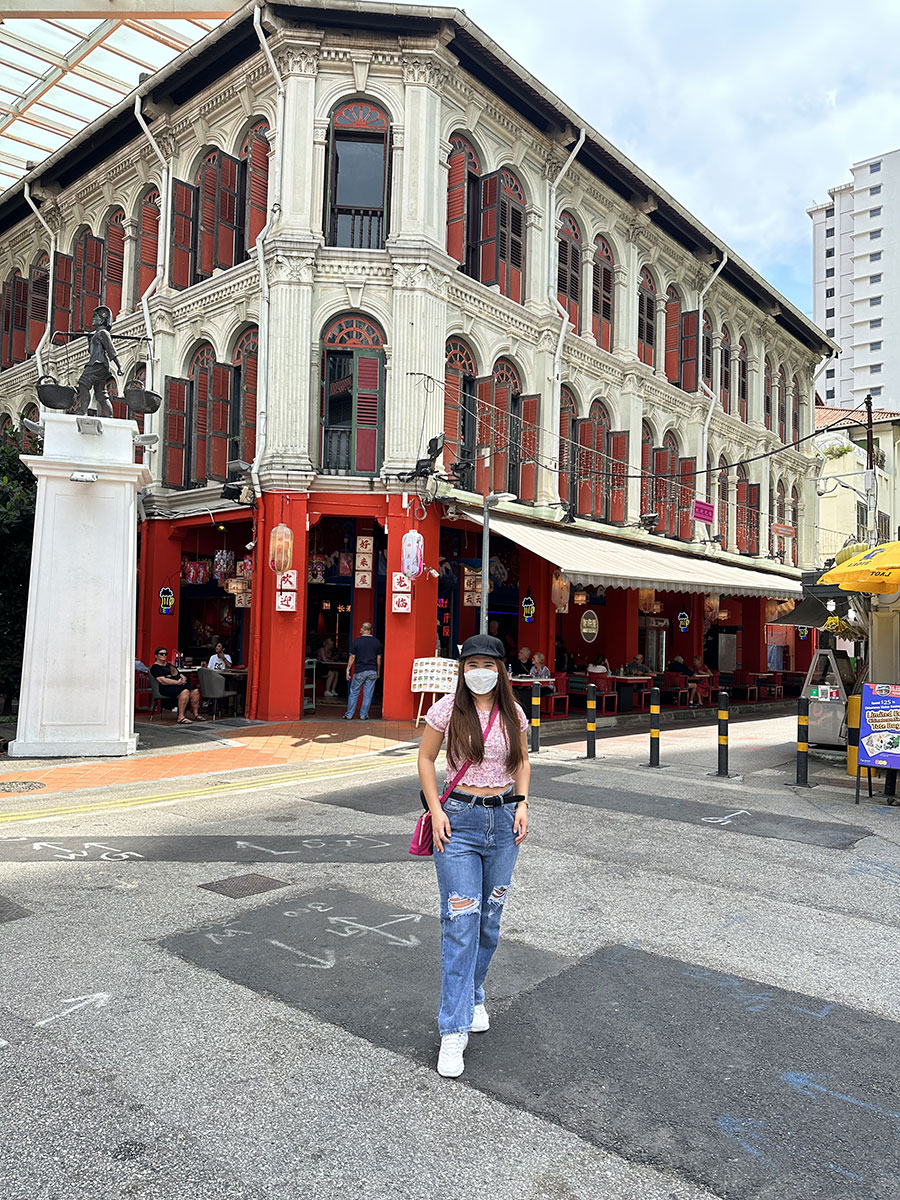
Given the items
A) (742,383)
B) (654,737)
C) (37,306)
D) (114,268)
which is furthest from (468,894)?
(742,383)

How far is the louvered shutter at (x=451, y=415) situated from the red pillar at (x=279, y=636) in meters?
3.09

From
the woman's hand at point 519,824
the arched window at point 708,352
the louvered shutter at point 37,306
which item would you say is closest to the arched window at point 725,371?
the arched window at point 708,352

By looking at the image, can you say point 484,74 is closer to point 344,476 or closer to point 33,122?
point 344,476

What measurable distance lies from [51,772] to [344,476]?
801 cm

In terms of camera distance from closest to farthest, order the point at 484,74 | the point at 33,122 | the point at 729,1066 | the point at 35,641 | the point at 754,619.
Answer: the point at 729,1066, the point at 35,641, the point at 484,74, the point at 33,122, the point at 754,619

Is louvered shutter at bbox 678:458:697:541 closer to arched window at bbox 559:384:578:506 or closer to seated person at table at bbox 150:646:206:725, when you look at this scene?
arched window at bbox 559:384:578:506

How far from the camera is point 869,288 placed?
74938 mm

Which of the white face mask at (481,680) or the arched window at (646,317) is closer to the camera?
the white face mask at (481,680)

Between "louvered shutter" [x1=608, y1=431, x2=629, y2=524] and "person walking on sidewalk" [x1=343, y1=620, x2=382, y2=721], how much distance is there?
8.67m

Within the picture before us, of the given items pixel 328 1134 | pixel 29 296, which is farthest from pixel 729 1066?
pixel 29 296

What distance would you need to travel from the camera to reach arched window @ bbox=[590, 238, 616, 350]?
2152 cm

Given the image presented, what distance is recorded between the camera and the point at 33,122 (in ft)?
71.2

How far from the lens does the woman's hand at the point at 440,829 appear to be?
3.43 metres

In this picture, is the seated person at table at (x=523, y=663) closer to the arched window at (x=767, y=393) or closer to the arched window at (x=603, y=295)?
the arched window at (x=603, y=295)
